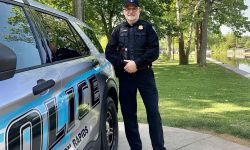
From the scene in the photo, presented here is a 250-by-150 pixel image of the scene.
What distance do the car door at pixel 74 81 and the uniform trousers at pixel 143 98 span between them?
0.53 m

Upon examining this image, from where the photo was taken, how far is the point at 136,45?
14.5 feet

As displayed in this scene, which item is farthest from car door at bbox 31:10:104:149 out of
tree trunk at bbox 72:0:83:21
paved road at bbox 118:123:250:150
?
tree trunk at bbox 72:0:83:21

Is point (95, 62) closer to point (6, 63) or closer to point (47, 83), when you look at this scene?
point (47, 83)

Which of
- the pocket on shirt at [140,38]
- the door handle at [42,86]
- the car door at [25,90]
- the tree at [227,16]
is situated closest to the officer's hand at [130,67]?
the pocket on shirt at [140,38]

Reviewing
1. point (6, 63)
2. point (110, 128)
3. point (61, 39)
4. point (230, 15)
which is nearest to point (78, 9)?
point (110, 128)

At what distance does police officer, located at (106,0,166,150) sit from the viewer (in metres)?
4.36

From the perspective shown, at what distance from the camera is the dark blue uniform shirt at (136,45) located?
4340 millimetres

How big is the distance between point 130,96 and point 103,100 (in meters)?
0.65

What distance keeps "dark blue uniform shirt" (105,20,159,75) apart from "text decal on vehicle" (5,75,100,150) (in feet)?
3.57

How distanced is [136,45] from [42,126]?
230 centimetres

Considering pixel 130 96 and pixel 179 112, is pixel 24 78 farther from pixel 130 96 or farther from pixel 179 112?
pixel 179 112

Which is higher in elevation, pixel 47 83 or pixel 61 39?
pixel 61 39

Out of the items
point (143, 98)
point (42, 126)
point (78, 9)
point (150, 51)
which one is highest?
point (78, 9)

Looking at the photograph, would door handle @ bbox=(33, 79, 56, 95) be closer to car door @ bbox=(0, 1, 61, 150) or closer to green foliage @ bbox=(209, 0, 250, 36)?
car door @ bbox=(0, 1, 61, 150)
